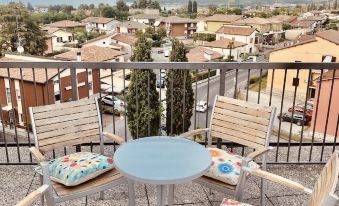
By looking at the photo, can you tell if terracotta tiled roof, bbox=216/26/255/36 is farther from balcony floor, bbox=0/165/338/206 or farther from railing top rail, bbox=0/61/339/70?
balcony floor, bbox=0/165/338/206

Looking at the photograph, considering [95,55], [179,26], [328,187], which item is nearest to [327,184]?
[328,187]

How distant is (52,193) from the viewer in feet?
7.38

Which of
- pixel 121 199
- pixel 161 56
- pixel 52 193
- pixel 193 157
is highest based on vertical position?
pixel 193 157

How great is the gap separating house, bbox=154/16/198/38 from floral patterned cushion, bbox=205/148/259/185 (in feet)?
234

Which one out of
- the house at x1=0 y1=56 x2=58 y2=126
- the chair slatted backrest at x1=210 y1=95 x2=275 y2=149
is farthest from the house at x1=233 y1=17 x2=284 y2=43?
the chair slatted backrest at x1=210 y1=95 x2=275 y2=149

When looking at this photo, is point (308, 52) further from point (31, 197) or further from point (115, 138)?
point (31, 197)

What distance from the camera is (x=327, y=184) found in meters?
1.67

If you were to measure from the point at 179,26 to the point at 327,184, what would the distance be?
73542 mm

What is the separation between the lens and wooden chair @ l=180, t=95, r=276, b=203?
2818mm

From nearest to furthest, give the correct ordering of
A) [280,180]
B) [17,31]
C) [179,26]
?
[280,180], [17,31], [179,26]

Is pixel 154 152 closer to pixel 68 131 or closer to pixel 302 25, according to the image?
pixel 68 131

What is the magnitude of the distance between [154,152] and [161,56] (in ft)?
154

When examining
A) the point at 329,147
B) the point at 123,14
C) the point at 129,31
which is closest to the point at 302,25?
the point at 129,31

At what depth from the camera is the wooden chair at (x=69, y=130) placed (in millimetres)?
2430
